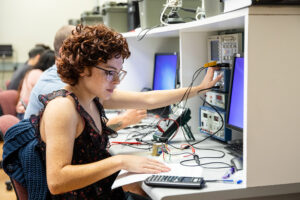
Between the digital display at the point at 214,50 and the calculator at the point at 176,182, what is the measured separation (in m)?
0.87

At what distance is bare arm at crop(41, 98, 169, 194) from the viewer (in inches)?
50.3

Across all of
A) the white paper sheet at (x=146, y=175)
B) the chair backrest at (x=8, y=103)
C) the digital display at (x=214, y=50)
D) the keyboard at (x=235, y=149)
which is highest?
the digital display at (x=214, y=50)

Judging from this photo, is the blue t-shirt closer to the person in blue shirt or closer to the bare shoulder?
the person in blue shirt

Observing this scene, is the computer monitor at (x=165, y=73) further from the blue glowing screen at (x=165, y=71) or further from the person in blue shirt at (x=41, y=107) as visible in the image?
the person in blue shirt at (x=41, y=107)

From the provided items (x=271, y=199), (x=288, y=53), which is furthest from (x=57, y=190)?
(x=288, y=53)

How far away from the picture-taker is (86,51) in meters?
1.40

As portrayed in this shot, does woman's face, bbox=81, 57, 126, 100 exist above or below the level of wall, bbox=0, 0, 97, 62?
below

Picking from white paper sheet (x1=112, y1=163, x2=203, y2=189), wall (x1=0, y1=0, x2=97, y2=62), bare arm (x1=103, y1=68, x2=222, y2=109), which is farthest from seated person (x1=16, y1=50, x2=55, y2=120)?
wall (x1=0, y1=0, x2=97, y2=62)

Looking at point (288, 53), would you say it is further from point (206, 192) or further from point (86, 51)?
point (86, 51)

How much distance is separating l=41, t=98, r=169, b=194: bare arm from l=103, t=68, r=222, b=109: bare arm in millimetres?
576

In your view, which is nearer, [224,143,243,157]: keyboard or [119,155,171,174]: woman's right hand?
→ [119,155,171,174]: woman's right hand

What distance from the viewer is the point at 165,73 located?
9.20 ft

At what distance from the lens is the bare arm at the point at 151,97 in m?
1.92

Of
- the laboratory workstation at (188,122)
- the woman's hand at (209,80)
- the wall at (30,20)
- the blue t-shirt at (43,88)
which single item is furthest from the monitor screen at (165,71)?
the wall at (30,20)
